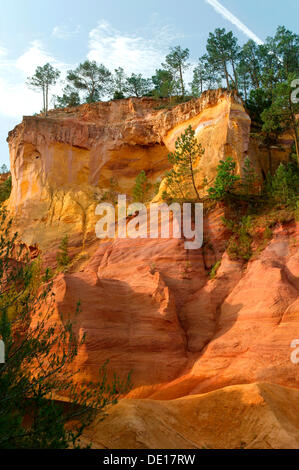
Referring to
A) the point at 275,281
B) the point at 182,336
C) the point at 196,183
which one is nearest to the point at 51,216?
the point at 196,183

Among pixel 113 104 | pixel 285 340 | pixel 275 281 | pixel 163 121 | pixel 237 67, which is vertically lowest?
pixel 285 340

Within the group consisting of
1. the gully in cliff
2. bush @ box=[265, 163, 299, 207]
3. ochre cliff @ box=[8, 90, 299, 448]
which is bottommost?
ochre cliff @ box=[8, 90, 299, 448]

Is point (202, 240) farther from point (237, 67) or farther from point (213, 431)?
point (237, 67)

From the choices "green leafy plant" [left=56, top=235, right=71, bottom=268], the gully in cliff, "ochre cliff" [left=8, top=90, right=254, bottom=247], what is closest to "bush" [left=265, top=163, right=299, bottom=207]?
the gully in cliff

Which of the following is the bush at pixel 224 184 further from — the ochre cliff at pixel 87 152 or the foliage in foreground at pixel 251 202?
the ochre cliff at pixel 87 152

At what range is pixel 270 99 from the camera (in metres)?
37.7

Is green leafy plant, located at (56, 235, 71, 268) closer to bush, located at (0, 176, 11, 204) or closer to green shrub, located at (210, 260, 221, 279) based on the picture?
green shrub, located at (210, 260, 221, 279)

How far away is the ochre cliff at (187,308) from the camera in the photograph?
13820mm

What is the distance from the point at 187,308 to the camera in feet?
72.2

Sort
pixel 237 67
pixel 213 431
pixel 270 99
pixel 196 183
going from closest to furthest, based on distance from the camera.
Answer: pixel 213 431
pixel 196 183
pixel 270 99
pixel 237 67

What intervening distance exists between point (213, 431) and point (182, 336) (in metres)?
6.92

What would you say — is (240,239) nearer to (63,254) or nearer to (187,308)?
(187,308)

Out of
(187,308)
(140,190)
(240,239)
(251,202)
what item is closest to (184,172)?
(140,190)

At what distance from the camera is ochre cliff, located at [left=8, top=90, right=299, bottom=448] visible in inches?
544
